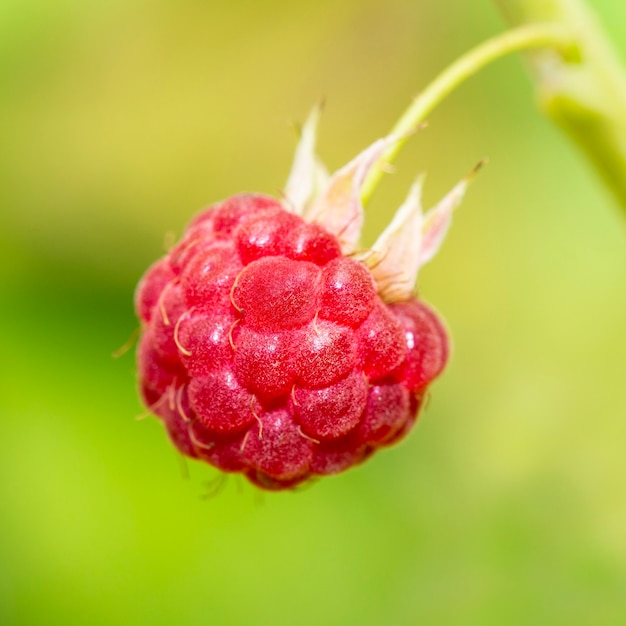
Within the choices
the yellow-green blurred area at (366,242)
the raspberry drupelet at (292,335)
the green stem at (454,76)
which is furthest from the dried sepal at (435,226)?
the yellow-green blurred area at (366,242)

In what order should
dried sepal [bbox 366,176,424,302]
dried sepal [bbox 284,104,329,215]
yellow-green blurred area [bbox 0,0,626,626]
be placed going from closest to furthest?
dried sepal [bbox 366,176,424,302], dried sepal [bbox 284,104,329,215], yellow-green blurred area [bbox 0,0,626,626]

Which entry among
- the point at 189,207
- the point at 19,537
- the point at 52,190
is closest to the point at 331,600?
the point at 19,537

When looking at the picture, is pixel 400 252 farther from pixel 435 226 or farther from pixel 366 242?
pixel 366 242

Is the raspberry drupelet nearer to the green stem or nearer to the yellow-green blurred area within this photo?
the green stem

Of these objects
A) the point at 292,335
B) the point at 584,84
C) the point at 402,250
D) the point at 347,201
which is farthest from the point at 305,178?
the point at 584,84

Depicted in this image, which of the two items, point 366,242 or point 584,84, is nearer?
point 584,84

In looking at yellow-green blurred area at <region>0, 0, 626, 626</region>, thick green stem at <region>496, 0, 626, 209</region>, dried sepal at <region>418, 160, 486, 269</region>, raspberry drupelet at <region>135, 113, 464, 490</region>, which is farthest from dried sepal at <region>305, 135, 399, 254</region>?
yellow-green blurred area at <region>0, 0, 626, 626</region>
